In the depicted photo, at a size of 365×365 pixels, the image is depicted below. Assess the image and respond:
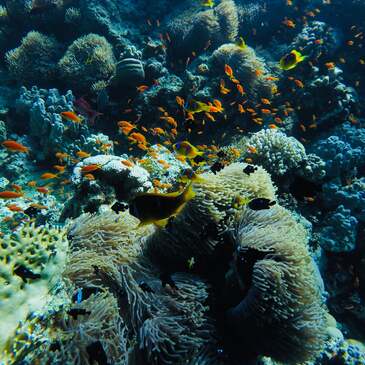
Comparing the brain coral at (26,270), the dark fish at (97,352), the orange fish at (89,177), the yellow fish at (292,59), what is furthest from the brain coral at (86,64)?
the dark fish at (97,352)

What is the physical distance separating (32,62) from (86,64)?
193 cm

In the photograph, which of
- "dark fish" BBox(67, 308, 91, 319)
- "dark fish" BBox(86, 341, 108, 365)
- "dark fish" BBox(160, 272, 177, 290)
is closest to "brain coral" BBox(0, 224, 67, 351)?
"dark fish" BBox(67, 308, 91, 319)

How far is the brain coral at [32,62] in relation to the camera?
9531 millimetres

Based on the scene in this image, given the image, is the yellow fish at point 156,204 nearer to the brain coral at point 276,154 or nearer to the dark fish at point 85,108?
the brain coral at point 276,154

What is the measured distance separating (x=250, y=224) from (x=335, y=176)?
4.61 meters

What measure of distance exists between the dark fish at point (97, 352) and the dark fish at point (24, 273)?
0.79 metres

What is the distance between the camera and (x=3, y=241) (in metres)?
2.86

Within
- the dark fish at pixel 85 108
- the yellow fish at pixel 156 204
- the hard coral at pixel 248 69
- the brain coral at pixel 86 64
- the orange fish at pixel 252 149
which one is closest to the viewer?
the yellow fish at pixel 156 204

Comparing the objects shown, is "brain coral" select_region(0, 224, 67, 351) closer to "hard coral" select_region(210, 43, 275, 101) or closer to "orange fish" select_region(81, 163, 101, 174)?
"orange fish" select_region(81, 163, 101, 174)

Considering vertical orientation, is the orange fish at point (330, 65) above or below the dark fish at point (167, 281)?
above

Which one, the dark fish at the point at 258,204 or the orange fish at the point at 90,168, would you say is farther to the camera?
the orange fish at the point at 90,168

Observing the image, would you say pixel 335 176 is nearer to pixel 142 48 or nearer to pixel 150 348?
pixel 150 348

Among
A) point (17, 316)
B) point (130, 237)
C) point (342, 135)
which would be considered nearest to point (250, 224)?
point (130, 237)

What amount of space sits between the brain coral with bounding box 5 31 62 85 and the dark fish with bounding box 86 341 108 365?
8.96 m
